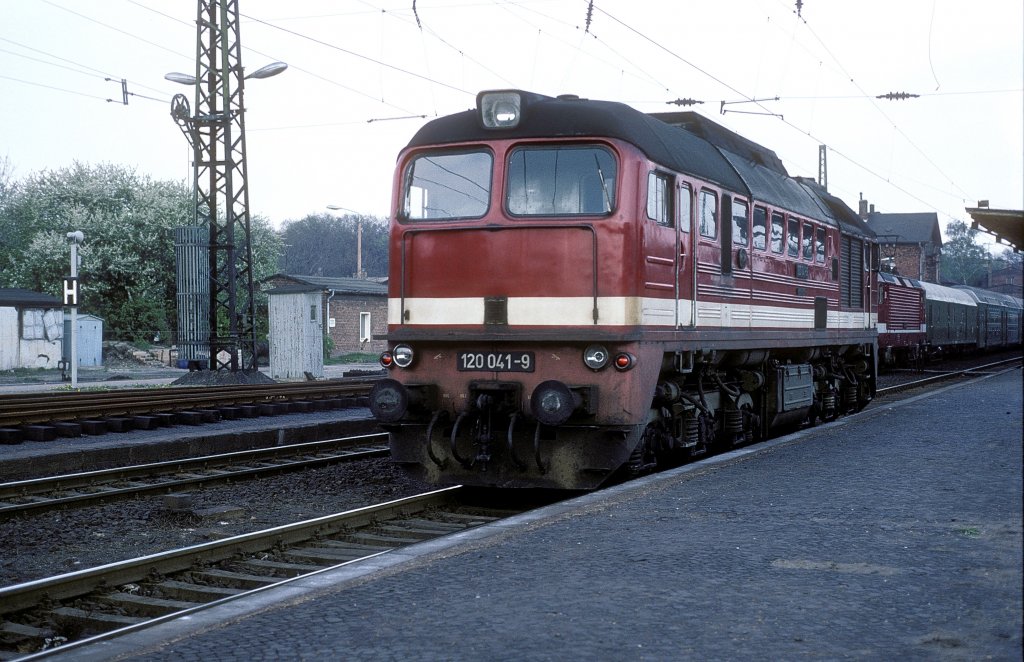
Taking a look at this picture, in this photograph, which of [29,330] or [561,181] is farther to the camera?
[29,330]

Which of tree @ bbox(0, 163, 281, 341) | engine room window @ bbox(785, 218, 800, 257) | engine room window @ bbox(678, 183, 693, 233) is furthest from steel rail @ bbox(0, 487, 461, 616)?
tree @ bbox(0, 163, 281, 341)

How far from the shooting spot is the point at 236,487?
11070 mm

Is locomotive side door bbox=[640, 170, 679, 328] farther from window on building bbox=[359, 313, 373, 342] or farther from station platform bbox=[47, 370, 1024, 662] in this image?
window on building bbox=[359, 313, 373, 342]

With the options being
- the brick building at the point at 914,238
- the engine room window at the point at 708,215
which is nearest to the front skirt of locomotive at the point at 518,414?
the engine room window at the point at 708,215

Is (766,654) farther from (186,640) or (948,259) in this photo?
(948,259)

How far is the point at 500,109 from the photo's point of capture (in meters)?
9.95

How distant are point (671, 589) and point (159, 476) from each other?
744cm

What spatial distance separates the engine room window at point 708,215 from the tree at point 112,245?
36.3 meters

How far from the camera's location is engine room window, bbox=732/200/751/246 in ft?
38.6

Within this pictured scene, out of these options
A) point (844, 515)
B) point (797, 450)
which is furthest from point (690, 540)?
point (797, 450)

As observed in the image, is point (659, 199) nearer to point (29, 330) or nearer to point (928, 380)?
point (928, 380)

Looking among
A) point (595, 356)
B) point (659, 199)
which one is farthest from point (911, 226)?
point (595, 356)

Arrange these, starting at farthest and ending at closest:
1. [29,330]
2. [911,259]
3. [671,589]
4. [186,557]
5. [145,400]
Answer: [911,259] → [29,330] → [145,400] → [186,557] → [671,589]

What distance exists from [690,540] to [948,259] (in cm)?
10699
